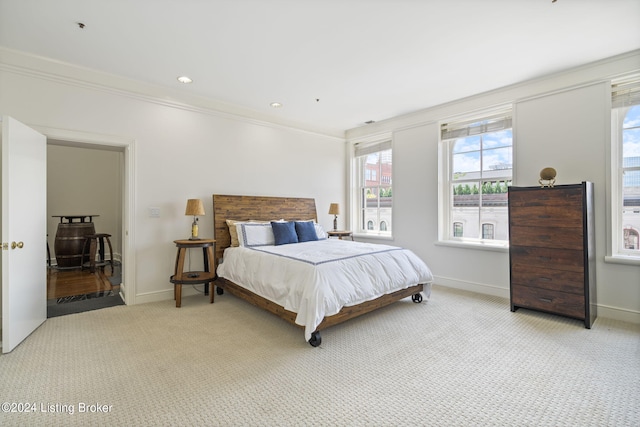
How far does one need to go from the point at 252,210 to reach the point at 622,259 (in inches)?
177

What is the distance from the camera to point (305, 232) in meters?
4.47

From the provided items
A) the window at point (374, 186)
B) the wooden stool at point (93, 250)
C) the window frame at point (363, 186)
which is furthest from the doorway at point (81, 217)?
the window at point (374, 186)

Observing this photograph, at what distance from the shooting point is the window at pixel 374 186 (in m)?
5.55

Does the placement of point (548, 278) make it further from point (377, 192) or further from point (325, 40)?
point (325, 40)

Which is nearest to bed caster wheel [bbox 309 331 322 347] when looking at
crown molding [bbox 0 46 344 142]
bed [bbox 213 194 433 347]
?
bed [bbox 213 194 433 347]

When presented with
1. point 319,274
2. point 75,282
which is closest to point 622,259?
point 319,274

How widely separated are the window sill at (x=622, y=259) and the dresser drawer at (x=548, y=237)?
1.70 ft

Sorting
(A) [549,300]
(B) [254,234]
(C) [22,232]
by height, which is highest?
(C) [22,232]

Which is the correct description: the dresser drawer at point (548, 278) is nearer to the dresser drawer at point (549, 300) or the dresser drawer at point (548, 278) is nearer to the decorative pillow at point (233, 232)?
the dresser drawer at point (549, 300)

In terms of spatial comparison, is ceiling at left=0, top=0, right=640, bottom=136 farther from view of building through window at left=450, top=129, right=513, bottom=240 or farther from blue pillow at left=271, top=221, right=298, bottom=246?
blue pillow at left=271, top=221, right=298, bottom=246

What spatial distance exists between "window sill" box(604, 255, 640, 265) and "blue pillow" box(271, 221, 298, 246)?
11.8 ft

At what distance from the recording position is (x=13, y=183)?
2.49 metres

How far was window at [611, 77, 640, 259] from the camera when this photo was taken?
10.2ft

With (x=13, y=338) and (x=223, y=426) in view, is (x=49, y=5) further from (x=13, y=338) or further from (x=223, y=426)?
(x=223, y=426)
